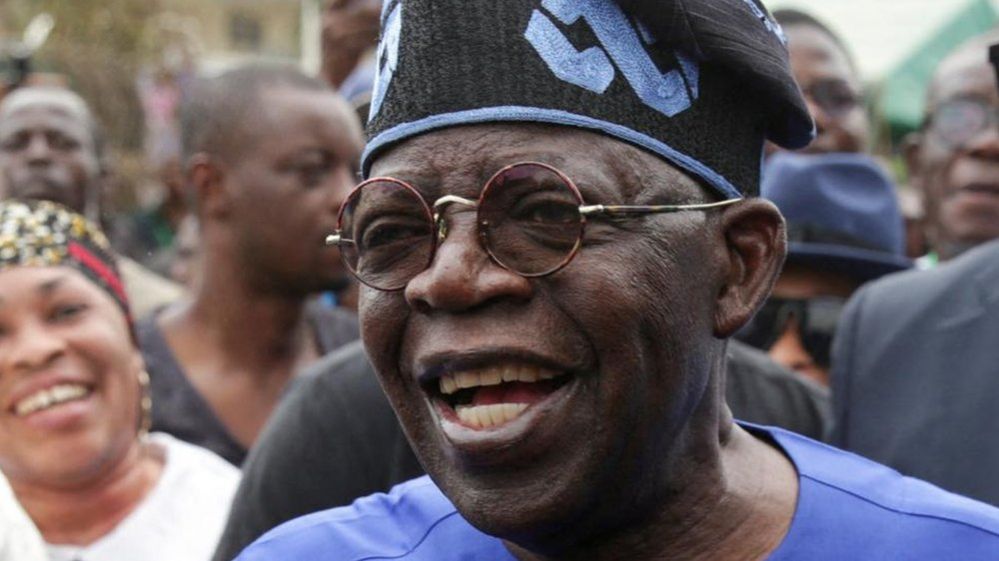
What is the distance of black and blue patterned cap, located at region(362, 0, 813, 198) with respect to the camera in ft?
7.43

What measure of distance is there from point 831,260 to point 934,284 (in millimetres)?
1354

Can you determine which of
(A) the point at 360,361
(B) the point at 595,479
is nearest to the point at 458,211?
(B) the point at 595,479

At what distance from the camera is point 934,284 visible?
3715 mm

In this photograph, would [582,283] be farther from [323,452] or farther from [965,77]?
[965,77]

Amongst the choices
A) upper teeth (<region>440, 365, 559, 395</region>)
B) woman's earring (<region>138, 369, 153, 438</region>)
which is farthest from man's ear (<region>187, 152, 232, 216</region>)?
upper teeth (<region>440, 365, 559, 395</region>)

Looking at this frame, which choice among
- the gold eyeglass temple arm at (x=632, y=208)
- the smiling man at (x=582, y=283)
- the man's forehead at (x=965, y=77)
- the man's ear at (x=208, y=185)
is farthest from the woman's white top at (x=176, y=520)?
the man's forehead at (x=965, y=77)

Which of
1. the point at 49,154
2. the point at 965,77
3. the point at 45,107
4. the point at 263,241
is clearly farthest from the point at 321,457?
the point at 45,107

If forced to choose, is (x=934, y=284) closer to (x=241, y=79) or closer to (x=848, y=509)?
(x=848, y=509)

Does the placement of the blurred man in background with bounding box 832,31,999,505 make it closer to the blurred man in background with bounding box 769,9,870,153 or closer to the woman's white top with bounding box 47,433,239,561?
the woman's white top with bounding box 47,433,239,561

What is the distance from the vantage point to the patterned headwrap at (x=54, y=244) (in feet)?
14.2

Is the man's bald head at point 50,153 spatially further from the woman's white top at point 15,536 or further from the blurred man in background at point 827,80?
the woman's white top at point 15,536

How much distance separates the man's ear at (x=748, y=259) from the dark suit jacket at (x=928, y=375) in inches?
41.7

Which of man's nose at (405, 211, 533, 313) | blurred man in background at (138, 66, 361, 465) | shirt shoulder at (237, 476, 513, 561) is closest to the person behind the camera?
man's nose at (405, 211, 533, 313)

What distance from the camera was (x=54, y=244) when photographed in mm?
4402
